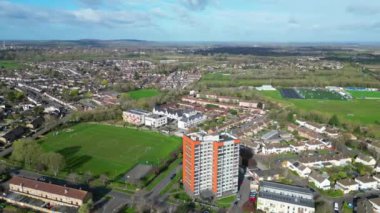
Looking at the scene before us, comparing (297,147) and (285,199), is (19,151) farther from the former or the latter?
(297,147)

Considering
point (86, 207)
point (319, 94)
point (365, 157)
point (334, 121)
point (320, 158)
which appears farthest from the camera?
point (319, 94)

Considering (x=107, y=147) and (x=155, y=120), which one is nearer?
(x=107, y=147)

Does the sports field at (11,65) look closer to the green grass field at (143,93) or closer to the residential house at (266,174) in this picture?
the green grass field at (143,93)

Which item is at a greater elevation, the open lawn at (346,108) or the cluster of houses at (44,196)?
the open lawn at (346,108)

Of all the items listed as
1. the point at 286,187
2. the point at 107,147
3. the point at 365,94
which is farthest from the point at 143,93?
the point at 286,187

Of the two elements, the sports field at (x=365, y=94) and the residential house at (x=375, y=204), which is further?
the sports field at (x=365, y=94)

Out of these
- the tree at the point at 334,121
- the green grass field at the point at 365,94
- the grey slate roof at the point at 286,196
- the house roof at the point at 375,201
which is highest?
the green grass field at the point at 365,94

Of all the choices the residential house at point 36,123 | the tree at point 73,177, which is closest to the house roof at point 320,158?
the tree at point 73,177
